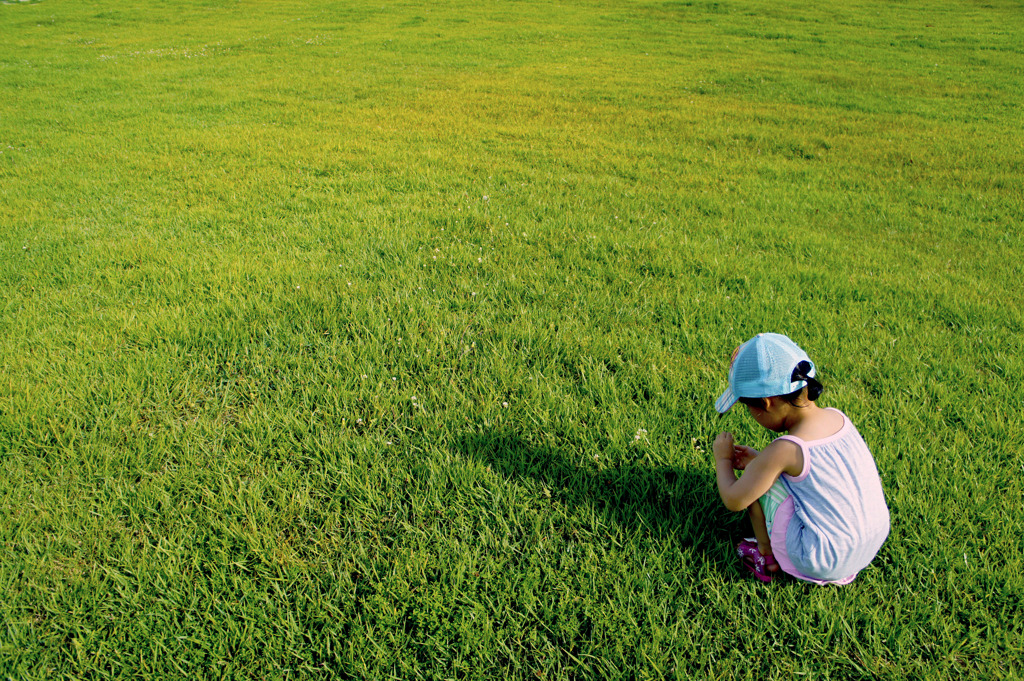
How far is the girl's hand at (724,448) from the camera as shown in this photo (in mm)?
2549

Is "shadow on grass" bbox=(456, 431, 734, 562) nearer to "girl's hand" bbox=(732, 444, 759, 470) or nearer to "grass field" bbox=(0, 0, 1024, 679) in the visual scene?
"grass field" bbox=(0, 0, 1024, 679)

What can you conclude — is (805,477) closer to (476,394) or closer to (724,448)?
(724,448)

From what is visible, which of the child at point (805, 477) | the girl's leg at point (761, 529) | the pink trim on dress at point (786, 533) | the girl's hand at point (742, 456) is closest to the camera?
the child at point (805, 477)

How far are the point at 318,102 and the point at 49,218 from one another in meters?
5.98

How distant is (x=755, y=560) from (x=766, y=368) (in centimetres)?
85

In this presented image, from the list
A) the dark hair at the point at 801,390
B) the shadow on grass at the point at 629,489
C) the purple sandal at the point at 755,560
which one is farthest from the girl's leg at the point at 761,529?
the dark hair at the point at 801,390

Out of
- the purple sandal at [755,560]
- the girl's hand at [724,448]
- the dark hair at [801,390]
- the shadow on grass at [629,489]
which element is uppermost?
the dark hair at [801,390]

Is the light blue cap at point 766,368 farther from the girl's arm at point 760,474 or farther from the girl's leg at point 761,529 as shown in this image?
the girl's leg at point 761,529

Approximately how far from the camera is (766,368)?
2.28 m

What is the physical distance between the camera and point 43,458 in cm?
302

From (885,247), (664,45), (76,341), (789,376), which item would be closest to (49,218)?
(76,341)

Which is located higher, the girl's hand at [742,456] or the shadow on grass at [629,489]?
the girl's hand at [742,456]

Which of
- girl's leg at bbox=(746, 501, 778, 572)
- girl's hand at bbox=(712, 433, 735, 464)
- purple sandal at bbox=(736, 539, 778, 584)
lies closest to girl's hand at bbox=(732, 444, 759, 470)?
girl's hand at bbox=(712, 433, 735, 464)

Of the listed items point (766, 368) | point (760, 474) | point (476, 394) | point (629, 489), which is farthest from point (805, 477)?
point (476, 394)
